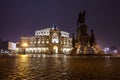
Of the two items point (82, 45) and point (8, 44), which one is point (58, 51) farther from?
point (82, 45)

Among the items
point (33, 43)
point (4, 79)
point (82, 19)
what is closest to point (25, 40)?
point (33, 43)

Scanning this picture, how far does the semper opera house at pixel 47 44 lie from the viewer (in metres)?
146

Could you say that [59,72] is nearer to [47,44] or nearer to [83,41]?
[83,41]

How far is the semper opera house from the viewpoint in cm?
14550

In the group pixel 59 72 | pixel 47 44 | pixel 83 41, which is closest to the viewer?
pixel 59 72

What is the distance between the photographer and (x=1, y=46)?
173625mm

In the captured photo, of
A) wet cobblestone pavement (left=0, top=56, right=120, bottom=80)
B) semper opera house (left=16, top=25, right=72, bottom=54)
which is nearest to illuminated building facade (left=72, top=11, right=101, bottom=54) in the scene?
wet cobblestone pavement (left=0, top=56, right=120, bottom=80)

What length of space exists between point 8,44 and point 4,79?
166 meters

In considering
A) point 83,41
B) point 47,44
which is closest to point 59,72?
point 83,41

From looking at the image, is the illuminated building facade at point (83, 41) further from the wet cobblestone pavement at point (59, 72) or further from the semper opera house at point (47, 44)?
the semper opera house at point (47, 44)

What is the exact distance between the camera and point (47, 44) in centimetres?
14900

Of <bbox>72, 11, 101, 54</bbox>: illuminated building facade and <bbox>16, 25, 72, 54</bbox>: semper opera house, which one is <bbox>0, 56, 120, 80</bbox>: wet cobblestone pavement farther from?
<bbox>16, 25, 72, 54</bbox>: semper opera house

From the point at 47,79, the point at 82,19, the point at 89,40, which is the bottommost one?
the point at 47,79

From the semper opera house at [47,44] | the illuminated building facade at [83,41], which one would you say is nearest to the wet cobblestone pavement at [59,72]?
the illuminated building facade at [83,41]
